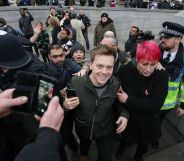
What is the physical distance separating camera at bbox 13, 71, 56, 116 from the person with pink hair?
106 centimetres

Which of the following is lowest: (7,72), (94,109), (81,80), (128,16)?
(128,16)

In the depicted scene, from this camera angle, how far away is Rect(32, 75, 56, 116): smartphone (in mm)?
1721

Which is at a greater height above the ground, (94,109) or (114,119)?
(94,109)

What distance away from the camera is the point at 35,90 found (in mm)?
1692

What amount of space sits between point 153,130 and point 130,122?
0.30 meters

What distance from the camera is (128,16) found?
1661 cm

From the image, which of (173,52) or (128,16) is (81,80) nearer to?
(173,52)

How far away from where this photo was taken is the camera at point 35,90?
1.67m

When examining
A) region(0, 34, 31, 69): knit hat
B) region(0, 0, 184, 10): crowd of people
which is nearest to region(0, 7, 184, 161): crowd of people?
region(0, 34, 31, 69): knit hat

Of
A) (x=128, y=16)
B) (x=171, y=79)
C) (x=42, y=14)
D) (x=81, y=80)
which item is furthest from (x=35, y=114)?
(x=128, y=16)

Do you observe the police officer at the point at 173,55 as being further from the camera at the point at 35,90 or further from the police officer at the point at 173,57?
the camera at the point at 35,90

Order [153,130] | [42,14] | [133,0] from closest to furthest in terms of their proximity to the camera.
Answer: [153,130], [42,14], [133,0]

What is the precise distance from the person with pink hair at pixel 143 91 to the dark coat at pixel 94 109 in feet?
0.37

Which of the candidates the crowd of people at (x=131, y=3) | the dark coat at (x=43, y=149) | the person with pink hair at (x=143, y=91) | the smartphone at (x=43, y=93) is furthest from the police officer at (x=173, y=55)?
the crowd of people at (x=131, y=3)
